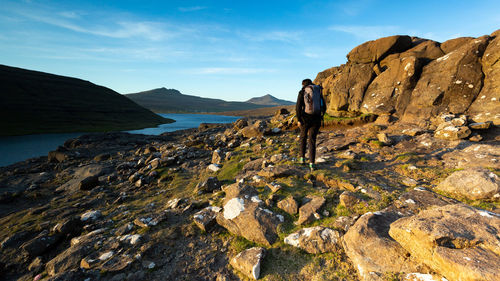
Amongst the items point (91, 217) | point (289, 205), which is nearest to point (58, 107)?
point (91, 217)

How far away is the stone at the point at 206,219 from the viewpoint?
5258 mm

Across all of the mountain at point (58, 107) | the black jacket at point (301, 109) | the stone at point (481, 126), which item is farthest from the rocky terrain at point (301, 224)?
the mountain at point (58, 107)

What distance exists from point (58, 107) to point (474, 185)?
367 ft

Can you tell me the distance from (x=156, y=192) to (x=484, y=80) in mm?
19022

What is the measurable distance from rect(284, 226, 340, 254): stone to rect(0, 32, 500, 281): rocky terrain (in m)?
0.02

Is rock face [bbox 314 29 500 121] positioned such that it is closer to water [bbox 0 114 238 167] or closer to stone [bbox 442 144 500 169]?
stone [bbox 442 144 500 169]

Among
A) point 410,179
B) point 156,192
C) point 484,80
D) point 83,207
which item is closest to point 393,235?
point 410,179

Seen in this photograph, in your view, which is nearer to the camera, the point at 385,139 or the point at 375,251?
the point at 375,251

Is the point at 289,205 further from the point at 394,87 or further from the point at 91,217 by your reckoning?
the point at 394,87

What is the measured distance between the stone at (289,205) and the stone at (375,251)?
1422 mm

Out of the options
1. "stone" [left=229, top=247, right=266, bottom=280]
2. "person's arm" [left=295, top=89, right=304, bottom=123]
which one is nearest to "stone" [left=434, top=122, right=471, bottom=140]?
"person's arm" [left=295, top=89, right=304, bottom=123]

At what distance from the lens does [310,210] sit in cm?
512

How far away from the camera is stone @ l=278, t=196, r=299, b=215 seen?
17.3 feet

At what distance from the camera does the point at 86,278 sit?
406cm
